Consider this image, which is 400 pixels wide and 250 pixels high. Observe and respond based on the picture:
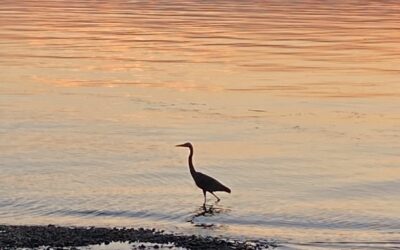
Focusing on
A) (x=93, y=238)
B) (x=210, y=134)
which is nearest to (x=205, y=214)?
(x=93, y=238)

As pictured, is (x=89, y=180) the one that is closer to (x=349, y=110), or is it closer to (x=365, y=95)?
(x=349, y=110)

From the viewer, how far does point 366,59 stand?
169 ft

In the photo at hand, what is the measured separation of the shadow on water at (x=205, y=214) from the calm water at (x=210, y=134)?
0.26ft

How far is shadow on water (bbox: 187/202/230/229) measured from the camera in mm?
21000

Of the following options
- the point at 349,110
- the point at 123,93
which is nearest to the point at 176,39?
the point at 123,93

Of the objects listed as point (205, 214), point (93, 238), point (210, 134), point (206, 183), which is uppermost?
point (210, 134)

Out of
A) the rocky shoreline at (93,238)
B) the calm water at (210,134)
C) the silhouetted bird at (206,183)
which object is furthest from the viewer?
the silhouetted bird at (206,183)

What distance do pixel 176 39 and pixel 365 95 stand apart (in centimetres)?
2613

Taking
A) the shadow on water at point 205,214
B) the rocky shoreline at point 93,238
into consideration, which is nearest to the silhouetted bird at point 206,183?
the shadow on water at point 205,214

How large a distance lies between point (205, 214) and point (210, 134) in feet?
30.6

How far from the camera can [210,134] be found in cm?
3117

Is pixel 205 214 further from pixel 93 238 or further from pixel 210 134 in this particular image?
pixel 210 134

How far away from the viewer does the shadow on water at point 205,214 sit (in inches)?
827

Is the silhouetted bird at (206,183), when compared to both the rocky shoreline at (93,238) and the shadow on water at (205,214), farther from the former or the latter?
the rocky shoreline at (93,238)
